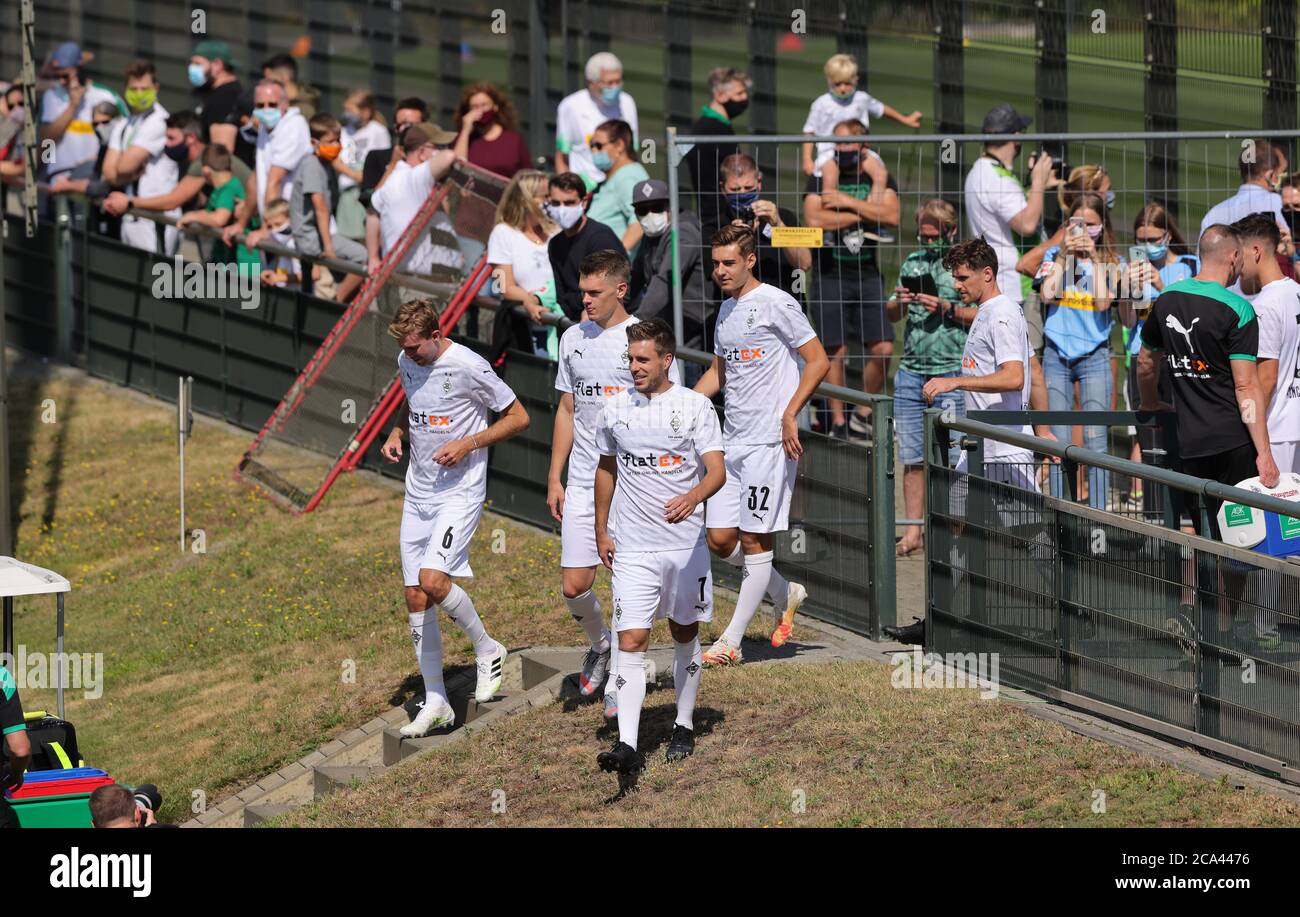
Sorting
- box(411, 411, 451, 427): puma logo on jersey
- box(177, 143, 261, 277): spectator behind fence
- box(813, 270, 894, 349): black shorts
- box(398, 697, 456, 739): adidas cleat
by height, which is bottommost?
box(398, 697, 456, 739): adidas cleat

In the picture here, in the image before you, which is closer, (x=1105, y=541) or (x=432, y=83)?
(x=1105, y=541)

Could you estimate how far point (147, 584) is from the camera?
52.7 feet

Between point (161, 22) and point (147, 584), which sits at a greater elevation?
point (161, 22)

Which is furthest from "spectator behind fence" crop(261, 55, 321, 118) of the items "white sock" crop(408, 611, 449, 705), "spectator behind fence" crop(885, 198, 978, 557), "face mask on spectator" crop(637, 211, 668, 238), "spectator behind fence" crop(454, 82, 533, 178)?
"white sock" crop(408, 611, 449, 705)

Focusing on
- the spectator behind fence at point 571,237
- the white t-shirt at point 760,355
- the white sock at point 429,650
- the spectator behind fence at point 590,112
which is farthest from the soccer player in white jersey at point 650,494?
the spectator behind fence at point 590,112

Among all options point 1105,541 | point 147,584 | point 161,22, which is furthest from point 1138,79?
point 161,22

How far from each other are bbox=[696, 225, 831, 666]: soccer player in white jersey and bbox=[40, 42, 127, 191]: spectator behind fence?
37.9ft

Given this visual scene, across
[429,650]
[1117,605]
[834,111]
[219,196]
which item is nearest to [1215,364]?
[1117,605]

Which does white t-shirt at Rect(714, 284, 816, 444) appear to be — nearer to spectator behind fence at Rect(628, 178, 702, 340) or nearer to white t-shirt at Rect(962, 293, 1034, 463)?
white t-shirt at Rect(962, 293, 1034, 463)

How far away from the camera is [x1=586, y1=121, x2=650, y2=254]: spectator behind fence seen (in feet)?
49.8

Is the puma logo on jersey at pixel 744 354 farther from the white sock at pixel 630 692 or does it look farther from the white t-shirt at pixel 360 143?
the white t-shirt at pixel 360 143
